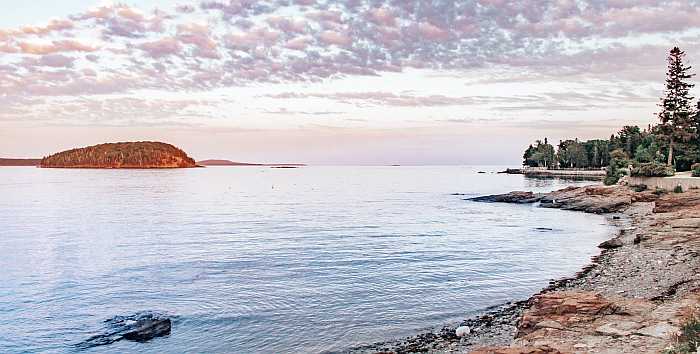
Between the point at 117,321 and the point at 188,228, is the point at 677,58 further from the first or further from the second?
the point at 117,321

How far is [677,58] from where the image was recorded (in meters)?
77.8

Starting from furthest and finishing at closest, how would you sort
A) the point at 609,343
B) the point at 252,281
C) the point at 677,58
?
the point at 677,58
the point at 252,281
the point at 609,343

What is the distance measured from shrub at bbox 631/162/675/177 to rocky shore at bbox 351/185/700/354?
1360 inches

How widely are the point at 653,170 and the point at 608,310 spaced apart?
2383 inches

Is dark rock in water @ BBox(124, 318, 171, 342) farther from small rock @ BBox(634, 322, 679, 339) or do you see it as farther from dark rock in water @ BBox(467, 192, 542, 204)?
dark rock in water @ BBox(467, 192, 542, 204)

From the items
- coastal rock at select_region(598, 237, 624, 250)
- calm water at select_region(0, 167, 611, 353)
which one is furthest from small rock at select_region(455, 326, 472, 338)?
coastal rock at select_region(598, 237, 624, 250)

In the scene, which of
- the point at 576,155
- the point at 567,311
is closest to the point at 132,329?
the point at 567,311

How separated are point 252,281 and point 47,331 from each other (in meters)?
9.22

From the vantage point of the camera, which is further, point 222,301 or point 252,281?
point 252,281

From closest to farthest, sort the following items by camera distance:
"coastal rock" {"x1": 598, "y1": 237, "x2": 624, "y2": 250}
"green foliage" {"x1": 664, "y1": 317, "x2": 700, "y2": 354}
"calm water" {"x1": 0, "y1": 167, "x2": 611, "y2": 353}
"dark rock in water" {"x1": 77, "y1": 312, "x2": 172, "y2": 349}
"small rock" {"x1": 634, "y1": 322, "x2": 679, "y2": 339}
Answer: "green foliage" {"x1": 664, "y1": 317, "x2": 700, "y2": 354}
"small rock" {"x1": 634, "y1": 322, "x2": 679, "y2": 339}
"dark rock in water" {"x1": 77, "y1": 312, "x2": 172, "y2": 349}
"calm water" {"x1": 0, "y1": 167, "x2": 611, "y2": 353}
"coastal rock" {"x1": 598, "y1": 237, "x2": 624, "y2": 250}

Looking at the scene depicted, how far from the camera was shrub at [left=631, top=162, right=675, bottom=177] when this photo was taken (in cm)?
6475

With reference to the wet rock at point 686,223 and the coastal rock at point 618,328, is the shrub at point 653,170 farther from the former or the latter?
the coastal rock at point 618,328

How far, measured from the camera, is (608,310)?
13969mm

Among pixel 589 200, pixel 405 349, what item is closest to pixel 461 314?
pixel 405 349
